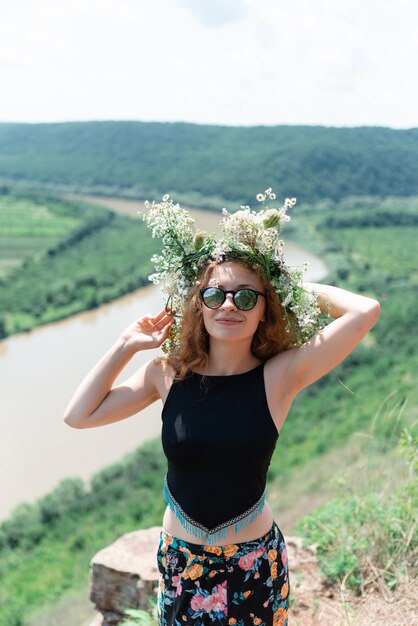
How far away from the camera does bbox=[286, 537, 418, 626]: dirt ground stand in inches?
115

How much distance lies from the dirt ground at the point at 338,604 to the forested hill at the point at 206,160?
28.1 meters

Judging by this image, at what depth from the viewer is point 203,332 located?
86.2 inches

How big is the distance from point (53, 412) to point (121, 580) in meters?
15.2

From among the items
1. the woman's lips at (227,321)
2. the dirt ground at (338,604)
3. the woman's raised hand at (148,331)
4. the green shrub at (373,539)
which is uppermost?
the woman's lips at (227,321)

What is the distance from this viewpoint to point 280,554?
2109 millimetres

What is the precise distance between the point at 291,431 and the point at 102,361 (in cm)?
1306

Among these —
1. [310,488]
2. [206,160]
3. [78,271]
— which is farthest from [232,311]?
[206,160]

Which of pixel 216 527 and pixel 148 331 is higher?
pixel 148 331

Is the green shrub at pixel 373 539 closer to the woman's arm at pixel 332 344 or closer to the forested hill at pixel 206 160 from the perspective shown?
the woman's arm at pixel 332 344

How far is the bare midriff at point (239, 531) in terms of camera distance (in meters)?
2.02

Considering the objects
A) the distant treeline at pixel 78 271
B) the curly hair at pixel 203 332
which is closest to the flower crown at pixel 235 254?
the curly hair at pixel 203 332

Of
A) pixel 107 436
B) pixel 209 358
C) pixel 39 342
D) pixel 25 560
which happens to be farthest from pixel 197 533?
pixel 39 342

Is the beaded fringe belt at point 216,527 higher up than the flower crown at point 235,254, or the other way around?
the flower crown at point 235,254

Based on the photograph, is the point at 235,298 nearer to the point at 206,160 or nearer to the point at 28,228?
the point at 28,228
